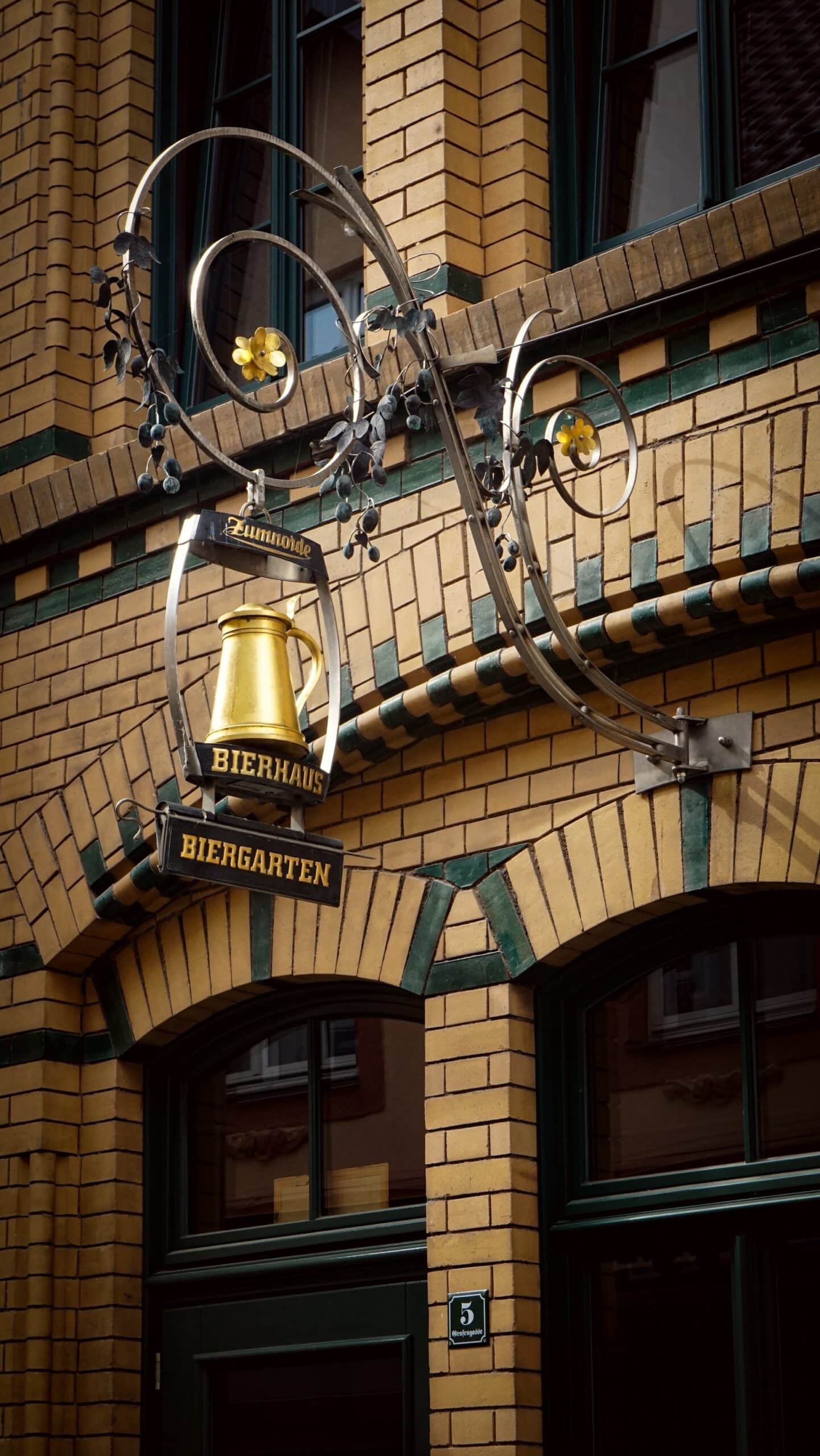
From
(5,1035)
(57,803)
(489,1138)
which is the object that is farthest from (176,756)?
(489,1138)

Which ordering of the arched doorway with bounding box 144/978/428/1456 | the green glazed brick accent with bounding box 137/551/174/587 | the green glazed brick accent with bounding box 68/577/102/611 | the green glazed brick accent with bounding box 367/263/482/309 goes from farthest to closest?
the green glazed brick accent with bounding box 68/577/102/611, the green glazed brick accent with bounding box 137/551/174/587, the green glazed brick accent with bounding box 367/263/482/309, the arched doorway with bounding box 144/978/428/1456

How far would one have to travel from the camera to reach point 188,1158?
23.5 ft

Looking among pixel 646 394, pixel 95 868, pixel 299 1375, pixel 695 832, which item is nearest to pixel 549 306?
pixel 646 394

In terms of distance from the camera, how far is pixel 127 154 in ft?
26.2

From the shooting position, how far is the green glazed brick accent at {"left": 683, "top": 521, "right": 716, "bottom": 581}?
571 cm

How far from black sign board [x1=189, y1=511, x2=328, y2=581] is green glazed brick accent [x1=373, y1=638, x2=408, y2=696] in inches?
48.6

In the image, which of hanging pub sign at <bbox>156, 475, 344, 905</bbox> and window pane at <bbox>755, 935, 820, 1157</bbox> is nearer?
hanging pub sign at <bbox>156, 475, 344, 905</bbox>

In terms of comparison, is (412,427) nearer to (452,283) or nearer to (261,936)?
(452,283)

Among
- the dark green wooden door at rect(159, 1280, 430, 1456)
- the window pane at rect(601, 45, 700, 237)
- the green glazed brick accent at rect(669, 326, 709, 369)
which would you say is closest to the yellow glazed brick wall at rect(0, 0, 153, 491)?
the window pane at rect(601, 45, 700, 237)

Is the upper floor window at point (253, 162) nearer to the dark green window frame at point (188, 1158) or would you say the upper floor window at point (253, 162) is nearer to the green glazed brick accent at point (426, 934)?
the green glazed brick accent at point (426, 934)

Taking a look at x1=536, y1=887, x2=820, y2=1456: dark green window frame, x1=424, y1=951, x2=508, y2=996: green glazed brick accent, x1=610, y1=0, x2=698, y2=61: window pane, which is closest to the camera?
x1=536, y1=887, x2=820, y2=1456: dark green window frame

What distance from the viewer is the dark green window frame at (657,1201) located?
5.52 meters

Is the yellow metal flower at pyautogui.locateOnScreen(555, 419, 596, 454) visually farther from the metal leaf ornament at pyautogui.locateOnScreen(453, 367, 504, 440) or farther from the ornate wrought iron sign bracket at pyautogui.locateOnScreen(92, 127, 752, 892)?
the metal leaf ornament at pyautogui.locateOnScreen(453, 367, 504, 440)

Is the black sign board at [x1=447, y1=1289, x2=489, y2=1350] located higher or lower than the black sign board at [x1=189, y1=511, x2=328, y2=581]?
lower
